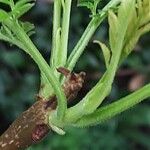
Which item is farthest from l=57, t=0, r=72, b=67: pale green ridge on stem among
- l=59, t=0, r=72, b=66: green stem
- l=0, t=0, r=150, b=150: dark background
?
l=0, t=0, r=150, b=150: dark background

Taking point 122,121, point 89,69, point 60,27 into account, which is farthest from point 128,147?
point 60,27

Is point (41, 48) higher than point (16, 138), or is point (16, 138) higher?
point (16, 138)

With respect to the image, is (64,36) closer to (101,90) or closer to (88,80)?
(101,90)

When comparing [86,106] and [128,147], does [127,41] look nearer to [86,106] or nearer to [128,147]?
[86,106]

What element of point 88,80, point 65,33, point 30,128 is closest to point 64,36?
point 65,33

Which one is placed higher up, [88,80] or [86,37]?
[86,37]
